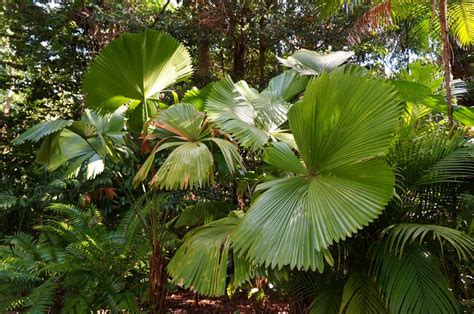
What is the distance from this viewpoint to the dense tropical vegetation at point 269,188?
1.84 m

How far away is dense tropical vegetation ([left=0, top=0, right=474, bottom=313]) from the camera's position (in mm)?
1840

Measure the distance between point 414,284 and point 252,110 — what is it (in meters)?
1.54

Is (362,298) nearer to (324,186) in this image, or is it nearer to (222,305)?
(324,186)

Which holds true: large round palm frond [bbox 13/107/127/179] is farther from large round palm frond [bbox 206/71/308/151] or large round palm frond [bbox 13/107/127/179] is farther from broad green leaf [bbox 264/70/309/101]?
broad green leaf [bbox 264/70/309/101]

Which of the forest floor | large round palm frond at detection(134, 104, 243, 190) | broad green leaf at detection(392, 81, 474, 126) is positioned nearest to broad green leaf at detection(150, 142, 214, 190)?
large round palm frond at detection(134, 104, 243, 190)

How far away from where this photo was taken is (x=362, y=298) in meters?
2.16

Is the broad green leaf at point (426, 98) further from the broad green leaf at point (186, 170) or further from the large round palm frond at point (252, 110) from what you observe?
the broad green leaf at point (186, 170)

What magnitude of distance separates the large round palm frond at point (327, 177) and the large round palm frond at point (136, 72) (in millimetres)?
1366

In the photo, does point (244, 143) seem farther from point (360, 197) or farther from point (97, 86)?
point (97, 86)

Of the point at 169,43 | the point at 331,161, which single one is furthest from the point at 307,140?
the point at 169,43

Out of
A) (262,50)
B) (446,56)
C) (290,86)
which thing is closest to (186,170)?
(290,86)

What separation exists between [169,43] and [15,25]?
16.0 ft

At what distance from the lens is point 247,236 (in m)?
1.85

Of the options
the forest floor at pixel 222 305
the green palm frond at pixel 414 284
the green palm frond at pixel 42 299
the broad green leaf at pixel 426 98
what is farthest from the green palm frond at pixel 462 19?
the green palm frond at pixel 42 299
